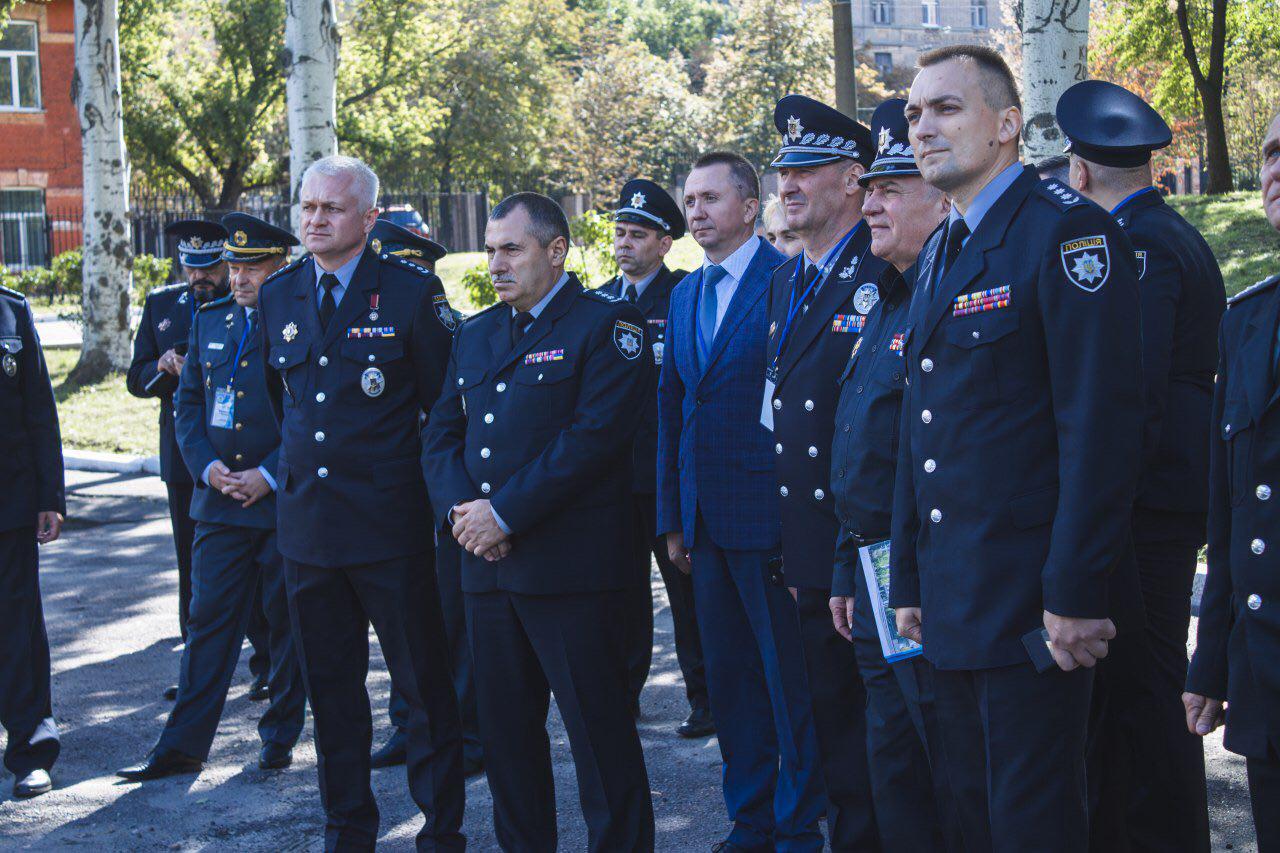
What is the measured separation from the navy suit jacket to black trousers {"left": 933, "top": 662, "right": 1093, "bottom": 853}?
1758 millimetres

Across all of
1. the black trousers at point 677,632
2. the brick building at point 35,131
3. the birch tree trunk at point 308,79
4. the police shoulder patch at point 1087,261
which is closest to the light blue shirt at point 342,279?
the black trousers at point 677,632

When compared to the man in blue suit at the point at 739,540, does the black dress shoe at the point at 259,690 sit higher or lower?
lower

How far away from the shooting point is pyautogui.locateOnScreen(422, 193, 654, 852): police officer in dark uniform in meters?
4.63

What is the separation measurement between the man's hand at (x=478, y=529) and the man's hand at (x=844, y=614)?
113 cm

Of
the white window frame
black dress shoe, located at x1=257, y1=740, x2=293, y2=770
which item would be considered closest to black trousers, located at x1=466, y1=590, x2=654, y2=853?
black dress shoe, located at x1=257, y1=740, x2=293, y2=770

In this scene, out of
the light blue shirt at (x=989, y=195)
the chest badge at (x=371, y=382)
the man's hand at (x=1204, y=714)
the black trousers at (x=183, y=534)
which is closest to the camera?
the man's hand at (x=1204, y=714)

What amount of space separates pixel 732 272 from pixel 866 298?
1036 mm

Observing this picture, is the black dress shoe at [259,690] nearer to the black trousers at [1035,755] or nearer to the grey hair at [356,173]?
the grey hair at [356,173]

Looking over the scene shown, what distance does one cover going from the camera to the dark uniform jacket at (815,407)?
177 inches

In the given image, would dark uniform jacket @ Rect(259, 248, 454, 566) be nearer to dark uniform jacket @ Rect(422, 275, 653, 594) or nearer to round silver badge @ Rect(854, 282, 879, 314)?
dark uniform jacket @ Rect(422, 275, 653, 594)

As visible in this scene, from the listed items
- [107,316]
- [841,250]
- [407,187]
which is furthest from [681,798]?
[407,187]

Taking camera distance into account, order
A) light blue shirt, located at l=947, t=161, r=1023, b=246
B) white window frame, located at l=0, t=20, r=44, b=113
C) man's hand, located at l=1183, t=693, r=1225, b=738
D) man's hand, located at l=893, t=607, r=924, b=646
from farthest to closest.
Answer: white window frame, located at l=0, t=20, r=44, b=113
man's hand, located at l=893, t=607, r=924, b=646
light blue shirt, located at l=947, t=161, r=1023, b=246
man's hand, located at l=1183, t=693, r=1225, b=738

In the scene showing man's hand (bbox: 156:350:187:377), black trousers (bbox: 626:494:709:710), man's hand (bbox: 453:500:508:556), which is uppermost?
man's hand (bbox: 156:350:187:377)

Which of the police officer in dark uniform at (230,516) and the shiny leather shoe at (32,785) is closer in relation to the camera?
the shiny leather shoe at (32,785)
